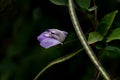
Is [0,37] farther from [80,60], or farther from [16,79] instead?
[80,60]

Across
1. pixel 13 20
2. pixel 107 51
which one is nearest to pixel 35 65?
pixel 13 20

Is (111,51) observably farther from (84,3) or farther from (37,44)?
(37,44)

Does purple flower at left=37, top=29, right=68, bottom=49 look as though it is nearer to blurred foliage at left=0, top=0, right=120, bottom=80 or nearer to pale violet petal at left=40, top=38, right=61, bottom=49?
pale violet petal at left=40, top=38, right=61, bottom=49

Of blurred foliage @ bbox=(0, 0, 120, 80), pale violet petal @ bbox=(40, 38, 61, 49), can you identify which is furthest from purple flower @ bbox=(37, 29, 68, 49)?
blurred foliage @ bbox=(0, 0, 120, 80)

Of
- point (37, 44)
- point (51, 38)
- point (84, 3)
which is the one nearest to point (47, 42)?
point (51, 38)

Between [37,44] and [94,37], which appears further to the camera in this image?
[37,44]

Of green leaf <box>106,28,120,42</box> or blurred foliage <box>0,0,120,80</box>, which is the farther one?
blurred foliage <box>0,0,120,80</box>

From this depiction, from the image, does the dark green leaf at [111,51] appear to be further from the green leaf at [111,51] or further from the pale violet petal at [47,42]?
the pale violet petal at [47,42]
